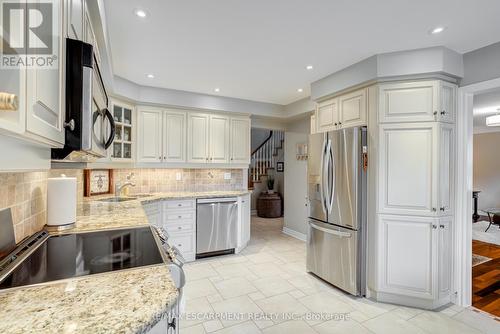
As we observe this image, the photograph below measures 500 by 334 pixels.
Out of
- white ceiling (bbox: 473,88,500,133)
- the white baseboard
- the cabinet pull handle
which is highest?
white ceiling (bbox: 473,88,500,133)

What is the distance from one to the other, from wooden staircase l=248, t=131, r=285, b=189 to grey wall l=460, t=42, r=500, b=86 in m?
4.91

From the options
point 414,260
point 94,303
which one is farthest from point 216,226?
point 94,303

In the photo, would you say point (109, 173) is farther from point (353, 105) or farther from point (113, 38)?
point (353, 105)

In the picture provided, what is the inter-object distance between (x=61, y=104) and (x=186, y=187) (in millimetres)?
3445

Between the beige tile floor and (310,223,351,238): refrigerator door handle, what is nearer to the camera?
the beige tile floor

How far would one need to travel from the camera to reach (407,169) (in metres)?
2.38

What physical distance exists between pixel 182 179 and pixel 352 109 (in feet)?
9.23

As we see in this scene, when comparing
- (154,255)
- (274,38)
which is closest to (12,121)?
(154,255)

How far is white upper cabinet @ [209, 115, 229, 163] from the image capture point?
4.03m

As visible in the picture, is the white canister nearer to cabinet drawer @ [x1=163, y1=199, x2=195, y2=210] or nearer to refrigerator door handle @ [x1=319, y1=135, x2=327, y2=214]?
cabinet drawer @ [x1=163, y1=199, x2=195, y2=210]

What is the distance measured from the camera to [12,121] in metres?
0.46

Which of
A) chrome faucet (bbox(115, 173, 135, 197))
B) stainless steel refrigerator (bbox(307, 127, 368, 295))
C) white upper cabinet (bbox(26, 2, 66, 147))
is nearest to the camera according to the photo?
white upper cabinet (bbox(26, 2, 66, 147))

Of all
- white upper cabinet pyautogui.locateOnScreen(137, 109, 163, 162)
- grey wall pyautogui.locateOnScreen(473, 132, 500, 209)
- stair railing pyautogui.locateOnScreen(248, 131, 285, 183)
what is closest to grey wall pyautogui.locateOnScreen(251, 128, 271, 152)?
stair railing pyautogui.locateOnScreen(248, 131, 285, 183)

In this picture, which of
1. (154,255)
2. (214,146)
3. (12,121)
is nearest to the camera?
(12,121)
